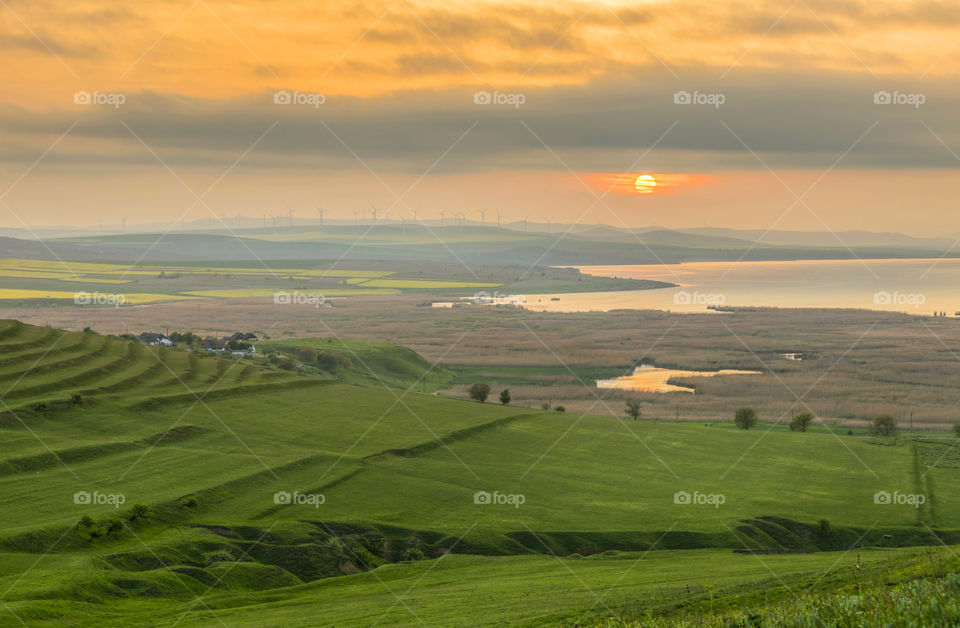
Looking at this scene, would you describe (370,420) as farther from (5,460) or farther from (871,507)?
(871,507)

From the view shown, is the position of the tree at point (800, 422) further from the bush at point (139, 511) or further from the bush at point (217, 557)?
the bush at point (139, 511)

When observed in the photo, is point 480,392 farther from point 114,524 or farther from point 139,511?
point 114,524

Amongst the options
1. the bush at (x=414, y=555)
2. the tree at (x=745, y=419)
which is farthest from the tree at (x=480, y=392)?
the bush at (x=414, y=555)

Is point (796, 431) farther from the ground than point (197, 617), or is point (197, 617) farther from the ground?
point (796, 431)

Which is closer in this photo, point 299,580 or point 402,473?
point 299,580

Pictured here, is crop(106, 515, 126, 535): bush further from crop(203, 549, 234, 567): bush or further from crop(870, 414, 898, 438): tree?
crop(870, 414, 898, 438): tree

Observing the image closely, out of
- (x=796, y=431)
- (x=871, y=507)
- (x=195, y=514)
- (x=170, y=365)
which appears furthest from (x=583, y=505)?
(x=170, y=365)

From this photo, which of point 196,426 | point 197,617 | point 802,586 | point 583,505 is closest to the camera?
point 802,586
